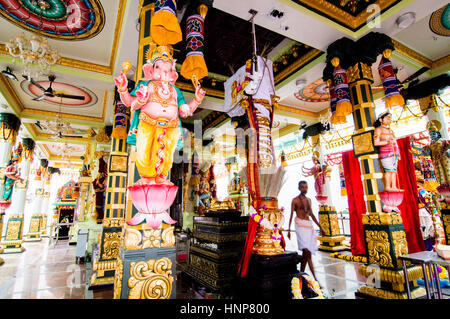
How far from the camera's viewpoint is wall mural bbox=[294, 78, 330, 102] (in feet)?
22.0

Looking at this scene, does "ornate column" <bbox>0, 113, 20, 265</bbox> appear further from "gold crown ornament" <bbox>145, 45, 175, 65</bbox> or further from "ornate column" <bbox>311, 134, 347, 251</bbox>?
"ornate column" <bbox>311, 134, 347, 251</bbox>

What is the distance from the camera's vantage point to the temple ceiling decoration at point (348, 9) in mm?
3674

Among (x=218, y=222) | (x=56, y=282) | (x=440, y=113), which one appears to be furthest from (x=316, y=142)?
(x=56, y=282)

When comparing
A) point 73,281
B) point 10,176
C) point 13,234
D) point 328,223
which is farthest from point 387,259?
point 13,234

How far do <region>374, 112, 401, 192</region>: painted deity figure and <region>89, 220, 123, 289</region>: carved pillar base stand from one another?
17.0 feet

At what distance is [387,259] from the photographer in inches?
134

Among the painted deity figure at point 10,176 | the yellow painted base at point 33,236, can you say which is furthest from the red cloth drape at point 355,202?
the yellow painted base at point 33,236

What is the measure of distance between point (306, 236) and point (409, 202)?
3.68 meters

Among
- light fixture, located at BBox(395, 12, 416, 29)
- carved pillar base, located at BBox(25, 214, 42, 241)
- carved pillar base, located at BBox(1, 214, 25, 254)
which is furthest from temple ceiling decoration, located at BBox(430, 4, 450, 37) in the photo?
carved pillar base, located at BBox(25, 214, 42, 241)

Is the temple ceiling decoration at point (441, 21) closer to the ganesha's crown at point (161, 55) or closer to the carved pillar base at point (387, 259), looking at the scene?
the carved pillar base at point (387, 259)

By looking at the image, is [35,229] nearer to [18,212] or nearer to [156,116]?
[18,212]

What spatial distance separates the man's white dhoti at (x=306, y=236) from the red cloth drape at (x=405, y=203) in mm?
2896

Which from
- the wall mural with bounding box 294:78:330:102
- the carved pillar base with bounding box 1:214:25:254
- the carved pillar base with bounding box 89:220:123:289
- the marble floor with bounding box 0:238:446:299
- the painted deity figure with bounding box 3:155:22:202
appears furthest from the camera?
the carved pillar base with bounding box 1:214:25:254

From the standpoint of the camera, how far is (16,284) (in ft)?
13.5
